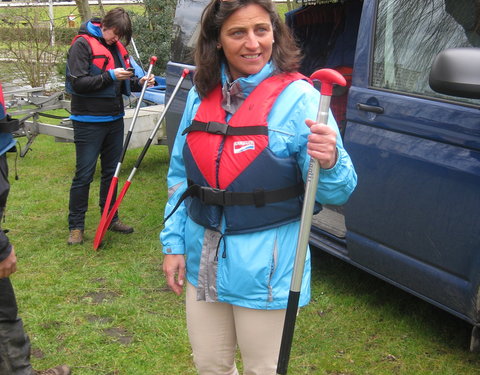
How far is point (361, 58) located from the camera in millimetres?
3594

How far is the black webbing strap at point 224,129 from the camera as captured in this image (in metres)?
2.07

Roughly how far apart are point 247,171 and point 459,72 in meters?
0.76

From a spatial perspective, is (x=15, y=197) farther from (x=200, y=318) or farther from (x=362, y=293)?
(x=200, y=318)

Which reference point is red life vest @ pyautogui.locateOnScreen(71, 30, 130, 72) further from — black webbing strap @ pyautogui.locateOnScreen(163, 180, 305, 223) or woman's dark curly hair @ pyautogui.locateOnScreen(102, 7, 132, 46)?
black webbing strap @ pyautogui.locateOnScreen(163, 180, 305, 223)

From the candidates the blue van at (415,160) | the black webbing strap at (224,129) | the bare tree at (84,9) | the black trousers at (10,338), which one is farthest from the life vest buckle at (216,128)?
the bare tree at (84,9)

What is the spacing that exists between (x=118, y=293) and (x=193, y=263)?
6.82 feet

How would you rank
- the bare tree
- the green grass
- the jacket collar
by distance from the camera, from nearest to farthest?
the jacket collar < the green grass < the bare tree

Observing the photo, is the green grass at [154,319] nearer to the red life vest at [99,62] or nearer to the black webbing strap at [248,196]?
the red life vest at [99,62]

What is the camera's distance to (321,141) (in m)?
1.87

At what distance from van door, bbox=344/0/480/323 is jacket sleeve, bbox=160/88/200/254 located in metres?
1.31

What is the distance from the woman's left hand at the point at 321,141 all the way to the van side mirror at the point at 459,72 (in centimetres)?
43

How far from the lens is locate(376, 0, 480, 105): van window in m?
3.10

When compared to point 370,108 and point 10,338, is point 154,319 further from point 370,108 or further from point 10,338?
point 370,108

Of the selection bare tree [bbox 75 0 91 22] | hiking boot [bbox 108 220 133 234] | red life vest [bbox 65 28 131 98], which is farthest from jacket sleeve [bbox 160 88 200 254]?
bare tree [bbox 75 0 91 22]
